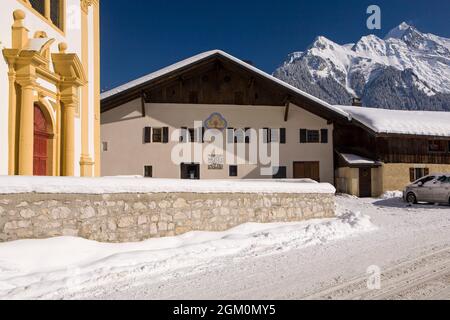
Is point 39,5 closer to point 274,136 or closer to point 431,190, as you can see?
point 274,136

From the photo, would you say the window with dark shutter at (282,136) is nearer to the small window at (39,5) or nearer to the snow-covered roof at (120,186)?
the snow-covered roof at (120,186)

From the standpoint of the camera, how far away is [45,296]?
4.31 m

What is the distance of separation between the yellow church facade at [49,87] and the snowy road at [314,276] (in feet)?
18.9

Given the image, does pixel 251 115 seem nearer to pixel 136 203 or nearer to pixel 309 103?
pixel 309 103

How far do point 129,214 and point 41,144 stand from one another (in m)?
5.17

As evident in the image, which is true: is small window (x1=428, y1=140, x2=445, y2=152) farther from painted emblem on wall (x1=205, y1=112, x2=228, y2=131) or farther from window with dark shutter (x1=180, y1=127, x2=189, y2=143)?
window with dark shutter (x1=180, y1=127, x2=189, y2=143)

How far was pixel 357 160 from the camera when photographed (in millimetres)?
23234

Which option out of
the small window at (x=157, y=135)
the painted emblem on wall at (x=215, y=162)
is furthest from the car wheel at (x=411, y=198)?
the small window at (x=157, y=135)

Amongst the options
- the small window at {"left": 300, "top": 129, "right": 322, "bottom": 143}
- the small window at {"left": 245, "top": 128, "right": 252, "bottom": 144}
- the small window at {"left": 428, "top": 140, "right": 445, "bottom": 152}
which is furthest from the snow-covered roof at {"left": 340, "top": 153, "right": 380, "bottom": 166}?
the small window at {"left": 245, "top": 128, "right": 252, "bottom": 144}

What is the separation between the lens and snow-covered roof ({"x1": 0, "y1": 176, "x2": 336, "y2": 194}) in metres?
5.85

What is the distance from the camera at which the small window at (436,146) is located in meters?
25.4

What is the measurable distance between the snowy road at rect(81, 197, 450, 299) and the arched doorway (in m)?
6.81

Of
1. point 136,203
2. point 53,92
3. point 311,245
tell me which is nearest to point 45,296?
point 136,203
